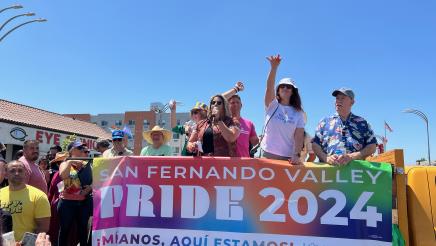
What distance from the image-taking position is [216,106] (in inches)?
168

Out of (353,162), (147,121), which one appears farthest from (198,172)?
(147,121)

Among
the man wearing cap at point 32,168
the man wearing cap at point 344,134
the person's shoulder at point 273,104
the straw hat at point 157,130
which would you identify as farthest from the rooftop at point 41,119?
the man wearing cap at point 344,134

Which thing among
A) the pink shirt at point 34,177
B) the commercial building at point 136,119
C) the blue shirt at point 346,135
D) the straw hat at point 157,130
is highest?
the commercial building at point 136,119

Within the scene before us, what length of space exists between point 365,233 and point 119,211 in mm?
2170

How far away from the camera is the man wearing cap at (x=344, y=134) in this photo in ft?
12.6

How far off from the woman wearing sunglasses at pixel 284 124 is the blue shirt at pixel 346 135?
28 cm

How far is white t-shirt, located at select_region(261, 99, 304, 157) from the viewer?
429 centimetres

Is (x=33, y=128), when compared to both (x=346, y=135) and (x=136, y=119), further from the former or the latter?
(x=136, y=119)

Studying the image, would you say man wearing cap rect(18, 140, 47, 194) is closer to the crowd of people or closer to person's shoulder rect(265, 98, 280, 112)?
the crowd of people

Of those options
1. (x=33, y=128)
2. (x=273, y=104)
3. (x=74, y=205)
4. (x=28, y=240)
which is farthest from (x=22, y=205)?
(x=33, y=128)

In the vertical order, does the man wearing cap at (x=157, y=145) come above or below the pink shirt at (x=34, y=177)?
above

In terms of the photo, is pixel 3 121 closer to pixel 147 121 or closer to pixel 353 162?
pixel 353 162

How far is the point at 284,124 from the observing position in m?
4.29

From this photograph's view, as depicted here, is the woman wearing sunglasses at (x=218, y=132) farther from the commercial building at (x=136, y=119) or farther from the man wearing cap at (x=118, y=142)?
the commercial building at (x=136, y=119)
